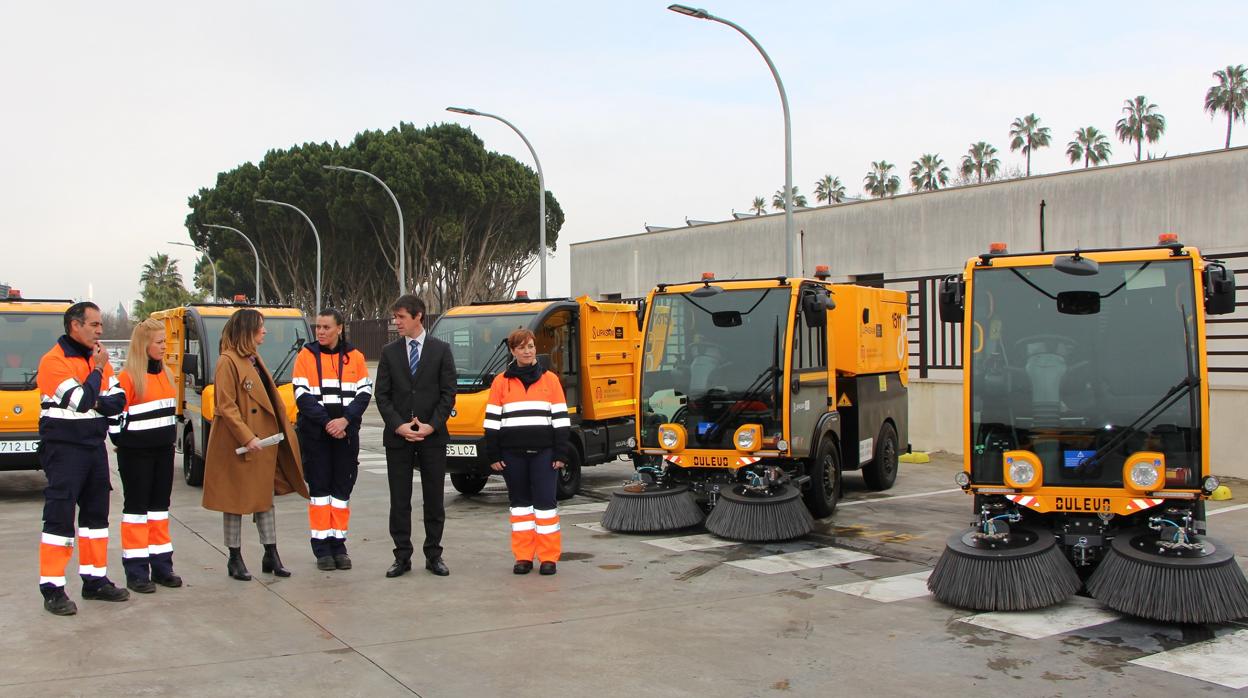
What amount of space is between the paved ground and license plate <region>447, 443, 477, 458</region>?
98.7 inches

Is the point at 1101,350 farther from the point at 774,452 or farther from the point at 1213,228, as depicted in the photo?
the point at 1213,228

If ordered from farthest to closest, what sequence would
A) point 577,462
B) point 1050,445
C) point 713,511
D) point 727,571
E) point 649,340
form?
1. point 577,462
2. point 649,340
3. point 713,511
4. point 727,571
5. point 1050,445

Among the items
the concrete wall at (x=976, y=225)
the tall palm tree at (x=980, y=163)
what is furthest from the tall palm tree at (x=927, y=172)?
the concrete wall at (x=976, y=225)

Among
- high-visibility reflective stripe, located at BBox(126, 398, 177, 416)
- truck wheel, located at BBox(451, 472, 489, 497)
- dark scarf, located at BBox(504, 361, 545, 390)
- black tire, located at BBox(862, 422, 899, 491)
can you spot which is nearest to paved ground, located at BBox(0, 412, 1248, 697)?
high-visibility reflective stripe, located at BBox(126, 398, 177, 416)

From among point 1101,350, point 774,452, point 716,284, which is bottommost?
point 774,452

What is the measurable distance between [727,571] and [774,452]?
181 cm

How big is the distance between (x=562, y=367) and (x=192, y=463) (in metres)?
4.85

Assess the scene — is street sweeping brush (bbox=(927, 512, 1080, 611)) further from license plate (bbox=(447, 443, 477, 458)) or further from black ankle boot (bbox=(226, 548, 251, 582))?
license plate (bbox=(447, 443, 477, 458))

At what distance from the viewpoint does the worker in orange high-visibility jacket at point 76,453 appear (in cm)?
666

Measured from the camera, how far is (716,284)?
10.6 meters

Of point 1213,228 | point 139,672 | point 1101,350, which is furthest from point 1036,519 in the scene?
point 1213,228

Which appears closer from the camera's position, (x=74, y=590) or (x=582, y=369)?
(x=74, y=590)

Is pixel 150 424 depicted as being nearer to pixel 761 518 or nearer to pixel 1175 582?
pixel 761 518

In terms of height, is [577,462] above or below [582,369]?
below
